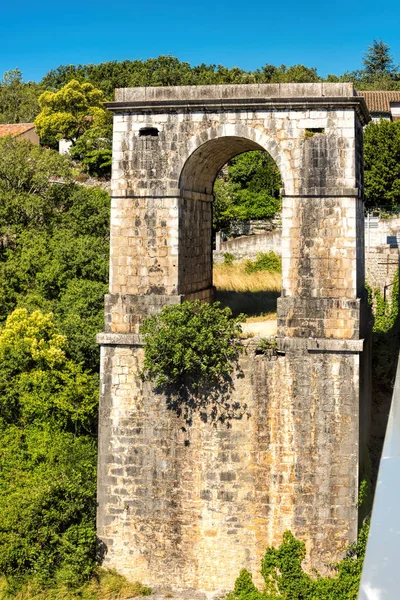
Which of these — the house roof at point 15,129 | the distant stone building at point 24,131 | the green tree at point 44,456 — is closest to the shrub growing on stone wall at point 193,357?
the green tree at point 44,456

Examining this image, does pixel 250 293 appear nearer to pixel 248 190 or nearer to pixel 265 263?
pixel 265 263

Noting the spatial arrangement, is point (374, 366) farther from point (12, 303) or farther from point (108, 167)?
point (108, 167)

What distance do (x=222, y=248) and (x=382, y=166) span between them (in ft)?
33.3

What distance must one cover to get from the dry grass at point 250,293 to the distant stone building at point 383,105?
2938cm

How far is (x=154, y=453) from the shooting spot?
13.2m

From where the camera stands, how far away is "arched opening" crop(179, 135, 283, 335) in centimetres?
1379

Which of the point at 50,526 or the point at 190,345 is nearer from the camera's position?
the point at 190,345

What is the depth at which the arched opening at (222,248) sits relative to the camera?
45.2 feet

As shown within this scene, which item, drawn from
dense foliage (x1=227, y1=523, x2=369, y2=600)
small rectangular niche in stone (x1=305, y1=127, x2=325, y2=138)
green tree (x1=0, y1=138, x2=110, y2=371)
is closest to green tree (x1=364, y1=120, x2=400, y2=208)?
green tree (x1=0, y1=138, x2=110, y2=371)

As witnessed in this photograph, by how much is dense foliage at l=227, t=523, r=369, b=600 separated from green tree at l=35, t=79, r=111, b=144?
37.8 metres

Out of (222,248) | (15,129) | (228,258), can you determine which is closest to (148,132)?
(228,258)

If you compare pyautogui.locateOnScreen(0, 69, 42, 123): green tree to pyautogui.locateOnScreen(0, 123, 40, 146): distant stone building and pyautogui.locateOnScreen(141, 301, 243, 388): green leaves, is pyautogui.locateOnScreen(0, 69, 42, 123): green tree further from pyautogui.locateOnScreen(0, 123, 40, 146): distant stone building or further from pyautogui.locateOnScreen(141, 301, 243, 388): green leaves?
pyautogui.locateOnScreen(141, 301, 243, 388): green leaves

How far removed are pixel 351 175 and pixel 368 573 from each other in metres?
11.0

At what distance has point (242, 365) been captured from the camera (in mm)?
12875
